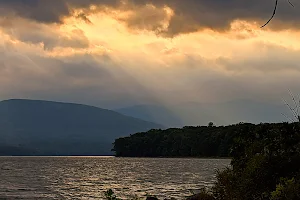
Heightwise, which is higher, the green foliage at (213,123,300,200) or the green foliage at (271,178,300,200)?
the green foliage at (213,123,300,200)

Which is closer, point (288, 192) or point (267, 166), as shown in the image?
point (288, 192)

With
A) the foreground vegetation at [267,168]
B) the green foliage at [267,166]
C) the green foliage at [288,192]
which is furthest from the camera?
the green foliage at [267,166]

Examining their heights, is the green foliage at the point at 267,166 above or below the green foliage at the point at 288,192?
above

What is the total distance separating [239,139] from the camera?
107ft

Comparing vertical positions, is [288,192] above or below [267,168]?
below

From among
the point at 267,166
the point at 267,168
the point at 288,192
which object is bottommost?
the point at 288,192

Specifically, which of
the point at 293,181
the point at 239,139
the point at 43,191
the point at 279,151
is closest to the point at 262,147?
the point at 279,151

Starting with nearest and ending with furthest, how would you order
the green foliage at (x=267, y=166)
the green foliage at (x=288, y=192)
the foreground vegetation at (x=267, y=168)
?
the green foliage at (x=288, y=192), the foreground vegetation at (x=267, y=168), the green foliage at (x=267, y=166)

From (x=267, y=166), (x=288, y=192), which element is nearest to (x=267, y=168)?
(x=267, y=166)

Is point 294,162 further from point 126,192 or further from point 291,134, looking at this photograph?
point 126,192

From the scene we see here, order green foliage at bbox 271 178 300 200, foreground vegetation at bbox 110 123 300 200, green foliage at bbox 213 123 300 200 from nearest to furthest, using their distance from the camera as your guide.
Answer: green foliage at bbox 271 178 300 200
foreground vegetation at bbox 110 123 300 200
green foliage at bbox 213 123 300 200

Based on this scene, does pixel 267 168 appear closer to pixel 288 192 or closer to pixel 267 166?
pixel 267 166

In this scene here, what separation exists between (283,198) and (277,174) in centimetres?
437

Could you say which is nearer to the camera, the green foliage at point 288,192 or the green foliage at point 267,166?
the green foliage at point 288,192
